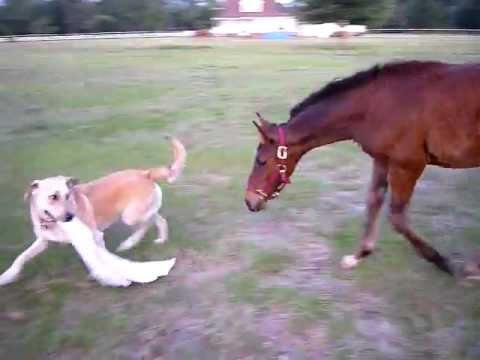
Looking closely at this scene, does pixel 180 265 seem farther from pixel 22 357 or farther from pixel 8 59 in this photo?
pixel 8 59

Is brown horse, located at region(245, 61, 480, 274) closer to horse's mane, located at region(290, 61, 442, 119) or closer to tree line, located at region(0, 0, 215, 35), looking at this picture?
horse's mane, located at region(290, 61, 442, 119)

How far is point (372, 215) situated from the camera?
4.30 meters

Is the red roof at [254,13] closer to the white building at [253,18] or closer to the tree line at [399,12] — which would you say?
the white building at [253,18]

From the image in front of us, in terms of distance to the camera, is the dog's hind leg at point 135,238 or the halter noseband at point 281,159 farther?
the dog's hind leg at point 135,238

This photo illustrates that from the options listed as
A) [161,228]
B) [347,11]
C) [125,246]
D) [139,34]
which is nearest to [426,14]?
[347,11]

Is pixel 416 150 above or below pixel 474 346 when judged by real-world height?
above

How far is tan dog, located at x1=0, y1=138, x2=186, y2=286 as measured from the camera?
3730 mm

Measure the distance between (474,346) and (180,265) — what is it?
6.46 feet

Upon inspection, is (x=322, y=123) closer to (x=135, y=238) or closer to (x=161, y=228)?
(x=161, y=228)

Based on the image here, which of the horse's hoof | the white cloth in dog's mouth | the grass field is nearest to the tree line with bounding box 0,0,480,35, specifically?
the grass field

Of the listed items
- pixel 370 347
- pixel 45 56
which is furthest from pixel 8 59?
pixel 370 347

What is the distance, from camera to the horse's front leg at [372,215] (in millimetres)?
4238

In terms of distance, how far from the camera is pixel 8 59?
69.4ft

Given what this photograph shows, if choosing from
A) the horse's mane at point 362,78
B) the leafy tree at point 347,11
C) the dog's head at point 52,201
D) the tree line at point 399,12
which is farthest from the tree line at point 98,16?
the horse's mane at point 362,78
